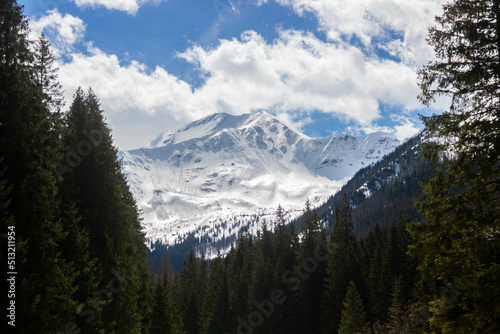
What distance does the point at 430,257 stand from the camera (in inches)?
387

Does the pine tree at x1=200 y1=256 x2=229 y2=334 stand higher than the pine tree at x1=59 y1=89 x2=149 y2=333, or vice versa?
the pine tree at x1=59 y1=89 x2=149 y2=333

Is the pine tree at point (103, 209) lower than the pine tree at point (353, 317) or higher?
higher

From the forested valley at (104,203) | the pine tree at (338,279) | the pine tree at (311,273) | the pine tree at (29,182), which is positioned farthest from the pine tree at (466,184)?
the pine tree at (311,273)

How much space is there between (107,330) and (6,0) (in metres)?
13.5

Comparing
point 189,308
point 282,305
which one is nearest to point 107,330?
point 282,305

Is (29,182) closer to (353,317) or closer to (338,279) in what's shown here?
(353,317)

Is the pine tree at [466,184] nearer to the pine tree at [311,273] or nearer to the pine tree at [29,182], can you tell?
the pine tree at [29,182]

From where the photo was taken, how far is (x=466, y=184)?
366 inches

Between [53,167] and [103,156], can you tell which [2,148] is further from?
[103,156]

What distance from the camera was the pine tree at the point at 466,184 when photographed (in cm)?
899

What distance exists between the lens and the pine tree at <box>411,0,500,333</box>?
354 inches

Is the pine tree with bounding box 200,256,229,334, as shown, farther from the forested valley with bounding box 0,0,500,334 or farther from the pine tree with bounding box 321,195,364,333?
the forested valley with bounding box 0,0,500,334

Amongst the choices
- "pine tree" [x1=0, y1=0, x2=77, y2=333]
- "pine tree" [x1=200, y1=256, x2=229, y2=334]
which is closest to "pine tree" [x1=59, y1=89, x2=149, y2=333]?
"pine tree" [x1=0, y1=0, x2=77, y2=333]

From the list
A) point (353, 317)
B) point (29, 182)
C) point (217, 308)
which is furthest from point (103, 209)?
point (217, 308)
